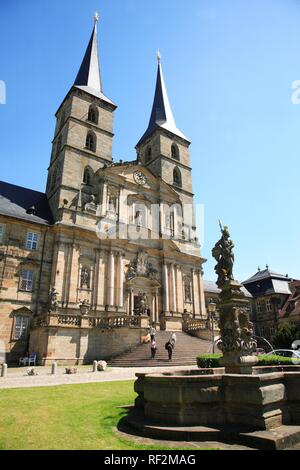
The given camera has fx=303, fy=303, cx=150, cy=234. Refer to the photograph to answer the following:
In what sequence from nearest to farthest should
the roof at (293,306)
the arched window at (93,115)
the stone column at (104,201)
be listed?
the stone column at (104,201) → the arched window at (93,115) → the roof at (293,306)

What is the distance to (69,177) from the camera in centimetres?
3105

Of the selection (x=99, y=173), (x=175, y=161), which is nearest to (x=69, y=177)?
(x=99, y=173)

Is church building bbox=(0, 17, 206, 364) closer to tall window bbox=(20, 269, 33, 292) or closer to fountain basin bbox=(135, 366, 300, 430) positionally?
tall window bbox=(20, 269, 33, 292)

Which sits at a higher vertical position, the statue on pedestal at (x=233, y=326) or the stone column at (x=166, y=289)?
the stone column at (x=166, y=289)

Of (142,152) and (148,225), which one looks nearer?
(148,225)

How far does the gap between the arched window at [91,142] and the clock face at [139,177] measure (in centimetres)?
561

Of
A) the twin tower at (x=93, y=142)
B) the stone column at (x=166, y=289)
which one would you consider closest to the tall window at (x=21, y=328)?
the twin tower at (x=93, y=142)

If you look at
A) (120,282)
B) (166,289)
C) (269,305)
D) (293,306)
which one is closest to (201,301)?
(166,289)

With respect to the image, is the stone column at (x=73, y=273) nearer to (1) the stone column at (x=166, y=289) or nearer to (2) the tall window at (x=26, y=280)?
(2) the tall window at (x=26, y=280)

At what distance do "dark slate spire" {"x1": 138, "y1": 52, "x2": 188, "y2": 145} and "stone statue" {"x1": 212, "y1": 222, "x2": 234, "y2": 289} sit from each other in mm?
36066

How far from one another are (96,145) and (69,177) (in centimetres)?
648

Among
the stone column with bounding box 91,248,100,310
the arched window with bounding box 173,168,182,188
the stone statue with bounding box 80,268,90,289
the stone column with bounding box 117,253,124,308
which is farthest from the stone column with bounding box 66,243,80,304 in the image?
the arched window with bounding box 173,168,182,188

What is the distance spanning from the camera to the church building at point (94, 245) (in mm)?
23266
